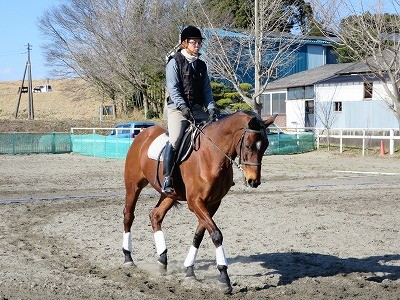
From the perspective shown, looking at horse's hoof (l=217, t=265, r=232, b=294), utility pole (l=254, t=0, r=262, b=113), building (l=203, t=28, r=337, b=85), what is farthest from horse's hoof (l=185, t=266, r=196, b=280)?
building (l=203, t=28, r=337, b=85)

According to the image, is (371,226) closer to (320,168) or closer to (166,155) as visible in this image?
(166,155)

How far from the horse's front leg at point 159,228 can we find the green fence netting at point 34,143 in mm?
26318

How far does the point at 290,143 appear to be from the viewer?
3306 cm

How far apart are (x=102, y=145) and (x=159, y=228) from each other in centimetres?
2350

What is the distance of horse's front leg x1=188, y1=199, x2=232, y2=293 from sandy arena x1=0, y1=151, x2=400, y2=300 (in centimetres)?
16

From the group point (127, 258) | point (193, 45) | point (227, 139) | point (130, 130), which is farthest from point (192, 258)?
point (130, 130)

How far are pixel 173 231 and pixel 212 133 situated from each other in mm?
3493

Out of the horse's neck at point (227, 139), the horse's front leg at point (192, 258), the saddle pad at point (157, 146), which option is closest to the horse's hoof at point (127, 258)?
the horse's front leg at point (192, 258)

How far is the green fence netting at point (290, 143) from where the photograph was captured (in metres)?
32.6

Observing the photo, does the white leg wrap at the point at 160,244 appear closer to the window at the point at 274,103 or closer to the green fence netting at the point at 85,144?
the green fence netting at the point at 85,144

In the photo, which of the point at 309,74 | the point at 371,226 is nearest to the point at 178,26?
the point at 309,74

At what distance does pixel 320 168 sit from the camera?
2462 cm

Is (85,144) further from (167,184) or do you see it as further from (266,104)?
(167,184)

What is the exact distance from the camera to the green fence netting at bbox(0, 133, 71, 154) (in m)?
33.4
